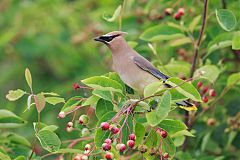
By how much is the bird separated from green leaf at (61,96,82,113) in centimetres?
50

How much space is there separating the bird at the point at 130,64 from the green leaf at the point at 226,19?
41 centimetres

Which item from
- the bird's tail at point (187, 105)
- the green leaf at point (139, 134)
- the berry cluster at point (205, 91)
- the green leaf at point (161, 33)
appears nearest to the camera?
the green leaf at point (139, 134)

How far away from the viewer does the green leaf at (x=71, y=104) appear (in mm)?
3391

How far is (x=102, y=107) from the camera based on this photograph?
3398 mm

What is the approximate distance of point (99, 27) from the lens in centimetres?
607

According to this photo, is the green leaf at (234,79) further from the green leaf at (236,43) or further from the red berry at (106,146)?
the red berry at (106,146)

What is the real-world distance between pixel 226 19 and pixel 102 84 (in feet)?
2.77

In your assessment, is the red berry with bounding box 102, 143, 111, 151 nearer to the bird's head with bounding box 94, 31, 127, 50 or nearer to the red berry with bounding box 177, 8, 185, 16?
the bird's head with bounding box 94, 31, 127, 50

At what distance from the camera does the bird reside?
391cm

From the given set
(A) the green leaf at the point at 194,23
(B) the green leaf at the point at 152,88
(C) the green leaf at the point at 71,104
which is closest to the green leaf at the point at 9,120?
(C) the green leaf at the point at 71,104

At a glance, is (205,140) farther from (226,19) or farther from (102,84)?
(102,84)

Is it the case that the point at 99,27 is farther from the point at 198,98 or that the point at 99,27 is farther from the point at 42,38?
the point at 198,98

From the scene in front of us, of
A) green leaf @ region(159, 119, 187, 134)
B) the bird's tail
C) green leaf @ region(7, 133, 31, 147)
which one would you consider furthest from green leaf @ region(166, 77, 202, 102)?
green leaf @ region(7, 133, 31, 147)

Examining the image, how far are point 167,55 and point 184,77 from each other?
76 centimetres
